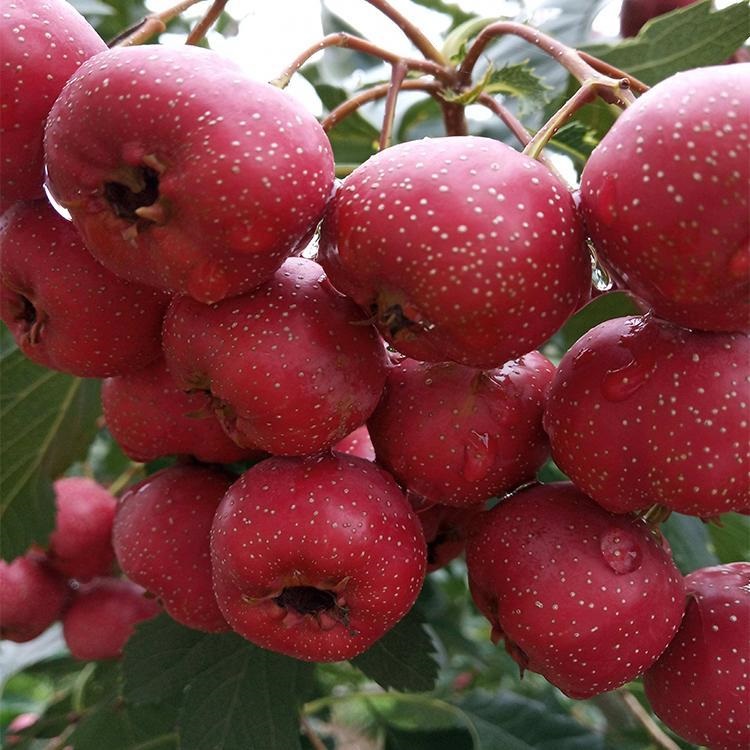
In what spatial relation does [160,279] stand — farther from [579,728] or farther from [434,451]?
[579,728]

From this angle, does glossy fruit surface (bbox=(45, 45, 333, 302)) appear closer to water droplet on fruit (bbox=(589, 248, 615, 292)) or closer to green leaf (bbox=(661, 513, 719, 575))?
water droplet on fruit (bbox=(589, 248, 615, 292))

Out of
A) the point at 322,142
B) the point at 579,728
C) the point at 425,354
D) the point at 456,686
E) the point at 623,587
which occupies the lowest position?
the point at 456,686

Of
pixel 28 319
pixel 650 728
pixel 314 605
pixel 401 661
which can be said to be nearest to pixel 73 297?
pixel 28 319

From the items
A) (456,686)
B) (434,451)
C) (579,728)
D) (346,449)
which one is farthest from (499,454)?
(456,686)

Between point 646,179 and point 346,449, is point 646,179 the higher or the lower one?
the higher one

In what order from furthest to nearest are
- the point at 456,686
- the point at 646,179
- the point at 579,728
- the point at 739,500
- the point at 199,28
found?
the point at 456,686, the point at 579,728, the point at 199,28, the point at 739,500, the point at 646,179

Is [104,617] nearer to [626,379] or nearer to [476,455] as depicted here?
[476,455]
